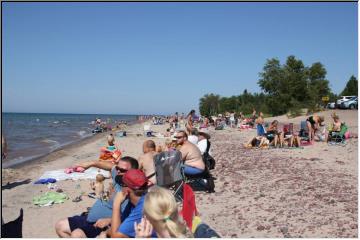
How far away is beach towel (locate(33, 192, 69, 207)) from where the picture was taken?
7.10m

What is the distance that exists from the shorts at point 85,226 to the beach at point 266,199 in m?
1.38

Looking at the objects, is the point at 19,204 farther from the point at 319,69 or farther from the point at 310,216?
the point at 319,69

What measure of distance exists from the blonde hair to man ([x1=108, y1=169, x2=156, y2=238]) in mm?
639

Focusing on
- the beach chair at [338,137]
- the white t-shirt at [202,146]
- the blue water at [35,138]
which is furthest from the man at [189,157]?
the beach chair at [338,137]

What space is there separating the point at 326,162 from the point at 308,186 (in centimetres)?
316

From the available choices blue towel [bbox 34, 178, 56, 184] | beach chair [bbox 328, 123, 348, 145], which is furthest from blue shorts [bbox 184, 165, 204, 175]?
beach chair [bbox 328, 123, 348, 145]

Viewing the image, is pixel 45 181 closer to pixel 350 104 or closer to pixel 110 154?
pixel 110 154

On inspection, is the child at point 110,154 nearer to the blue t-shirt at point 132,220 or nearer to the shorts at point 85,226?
the shorts at point 85,226

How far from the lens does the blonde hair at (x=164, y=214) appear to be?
109 inches

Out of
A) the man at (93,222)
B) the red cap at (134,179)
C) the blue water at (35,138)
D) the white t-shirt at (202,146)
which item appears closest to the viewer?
the red cap at (134,179)

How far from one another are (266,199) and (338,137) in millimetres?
8997

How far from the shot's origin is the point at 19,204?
7.26 meters

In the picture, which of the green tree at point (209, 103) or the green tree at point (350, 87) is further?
the green tree at point (209, 103)

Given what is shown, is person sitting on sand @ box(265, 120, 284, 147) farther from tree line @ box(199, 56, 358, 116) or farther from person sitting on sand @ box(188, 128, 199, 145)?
tree line @ box(199, 56, 358, 116)
